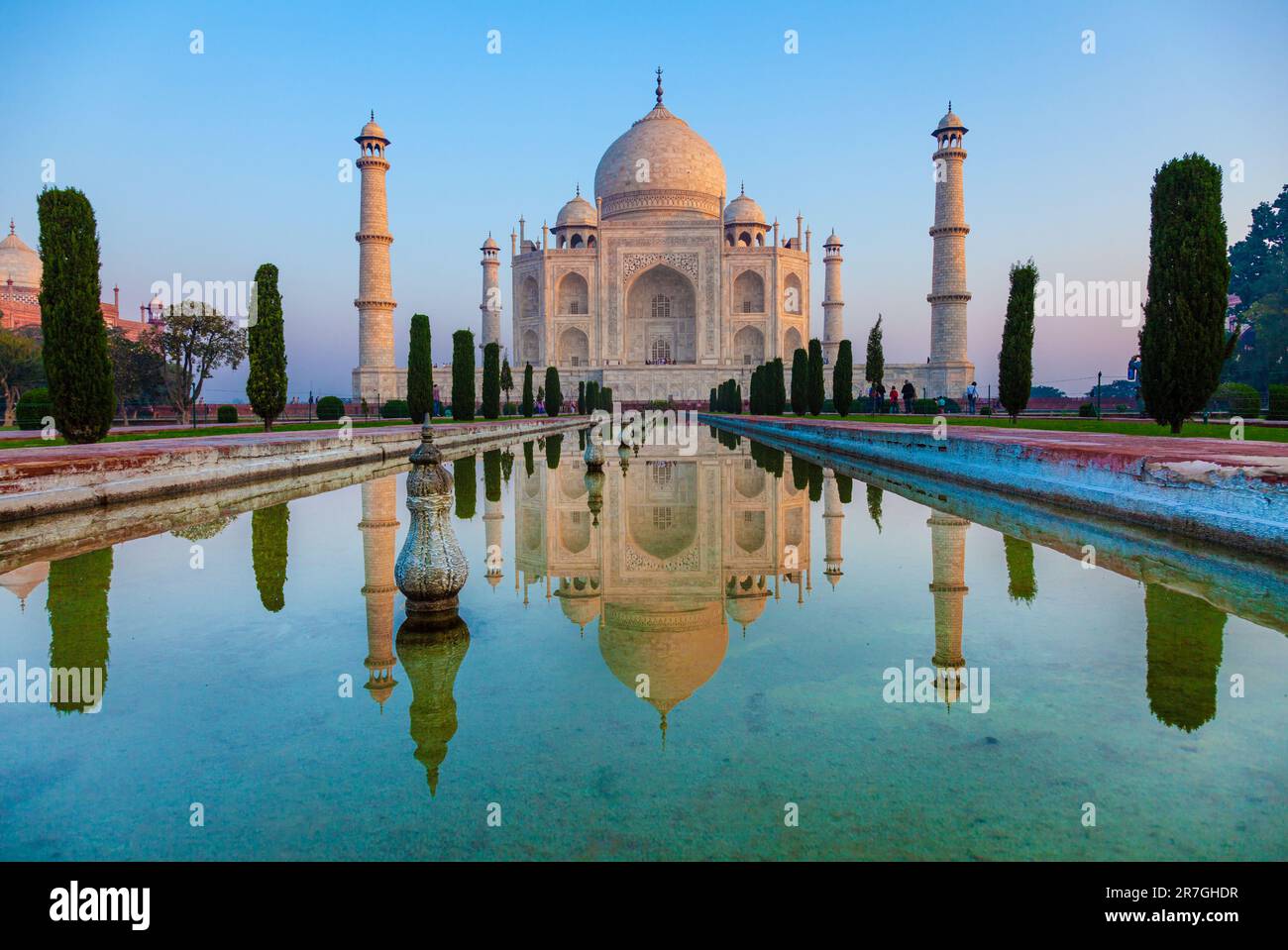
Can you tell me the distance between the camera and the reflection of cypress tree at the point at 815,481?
5.95m

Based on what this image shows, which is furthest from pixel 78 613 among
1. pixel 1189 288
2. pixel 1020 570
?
pixel 1189 288

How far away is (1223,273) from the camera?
836 centimetres

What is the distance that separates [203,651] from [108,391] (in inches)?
332

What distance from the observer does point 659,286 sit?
38469 mm

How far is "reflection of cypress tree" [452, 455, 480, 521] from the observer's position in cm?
533

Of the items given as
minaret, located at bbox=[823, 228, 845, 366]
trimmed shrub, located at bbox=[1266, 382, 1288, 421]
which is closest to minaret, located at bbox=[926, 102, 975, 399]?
minaret, located at bbox=[823, 228, 845, 366]

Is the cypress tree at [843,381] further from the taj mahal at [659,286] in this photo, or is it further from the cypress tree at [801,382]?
the taj mahal at [659,286]

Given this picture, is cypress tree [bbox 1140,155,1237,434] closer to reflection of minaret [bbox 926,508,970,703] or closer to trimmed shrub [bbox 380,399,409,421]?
reflection of minaret [bbox 926,508,970,703]

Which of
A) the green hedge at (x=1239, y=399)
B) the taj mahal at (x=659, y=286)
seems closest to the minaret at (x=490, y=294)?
the taj mahal at (x=659, y=286)

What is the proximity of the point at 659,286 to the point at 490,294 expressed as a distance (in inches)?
323

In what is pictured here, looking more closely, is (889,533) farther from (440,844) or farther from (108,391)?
(108,391)

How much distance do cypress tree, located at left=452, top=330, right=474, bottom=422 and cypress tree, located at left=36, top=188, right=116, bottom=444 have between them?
8650mm

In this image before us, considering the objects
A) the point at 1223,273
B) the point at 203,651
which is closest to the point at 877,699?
the point at 203,651

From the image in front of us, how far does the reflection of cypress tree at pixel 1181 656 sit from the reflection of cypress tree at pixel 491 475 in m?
4.36
